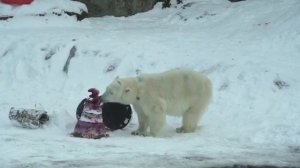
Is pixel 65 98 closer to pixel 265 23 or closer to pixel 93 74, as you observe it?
pixel 93 74

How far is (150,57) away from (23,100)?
10.2 ft

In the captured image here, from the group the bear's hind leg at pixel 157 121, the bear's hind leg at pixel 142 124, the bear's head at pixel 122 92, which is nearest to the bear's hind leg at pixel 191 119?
the bear's hind leg at pixel 157 121

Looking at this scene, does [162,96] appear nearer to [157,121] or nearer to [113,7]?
[157,121]

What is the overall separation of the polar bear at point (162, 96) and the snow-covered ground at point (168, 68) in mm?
307

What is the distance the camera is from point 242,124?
987 cm

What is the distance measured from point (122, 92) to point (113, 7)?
11.0 metres

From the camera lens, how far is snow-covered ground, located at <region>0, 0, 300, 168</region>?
7957mm

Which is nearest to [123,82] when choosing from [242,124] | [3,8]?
[242,124]

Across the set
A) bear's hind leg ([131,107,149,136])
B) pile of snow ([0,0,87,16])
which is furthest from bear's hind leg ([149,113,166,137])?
pile of snow ([0,0,87,16])

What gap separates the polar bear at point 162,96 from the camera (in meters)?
9.38

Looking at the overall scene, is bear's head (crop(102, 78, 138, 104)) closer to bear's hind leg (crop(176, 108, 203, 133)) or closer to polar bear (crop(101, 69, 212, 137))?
polar bear (crop(101, 69, 212, 137))

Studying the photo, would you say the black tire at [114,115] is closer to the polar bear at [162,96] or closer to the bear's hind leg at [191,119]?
the polar bear at [162,96]

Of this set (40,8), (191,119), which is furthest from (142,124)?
(40,8)

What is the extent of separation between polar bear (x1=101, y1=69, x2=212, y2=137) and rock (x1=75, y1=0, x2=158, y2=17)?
10.5 m
